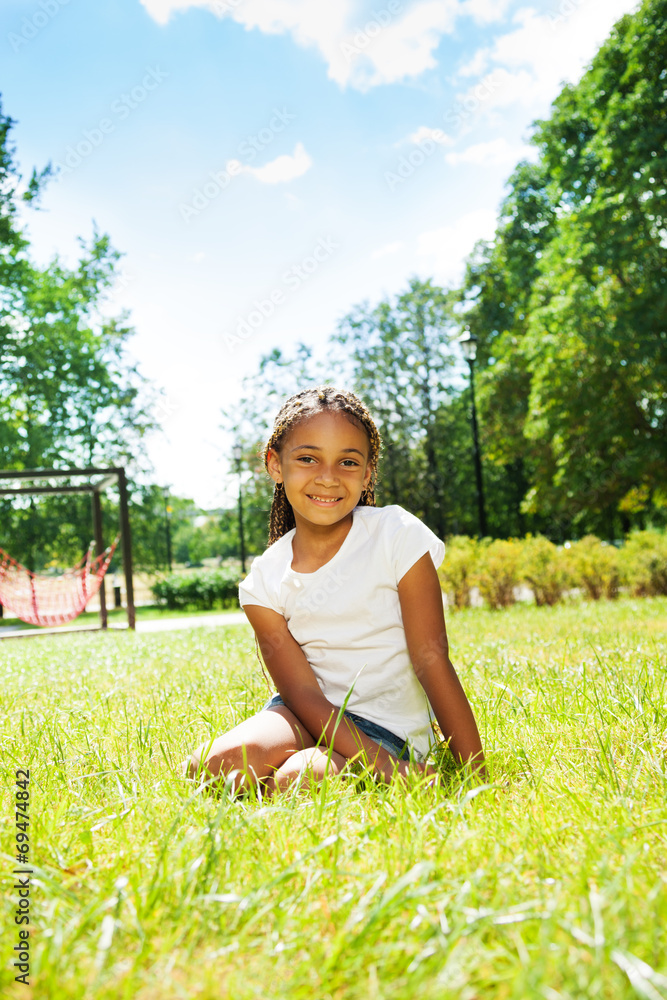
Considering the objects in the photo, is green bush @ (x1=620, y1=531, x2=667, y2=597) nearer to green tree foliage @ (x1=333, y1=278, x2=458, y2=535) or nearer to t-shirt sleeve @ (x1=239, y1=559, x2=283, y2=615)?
t-shirt sleeve @ (x1=239, y1=559, x2=283, y2=615)

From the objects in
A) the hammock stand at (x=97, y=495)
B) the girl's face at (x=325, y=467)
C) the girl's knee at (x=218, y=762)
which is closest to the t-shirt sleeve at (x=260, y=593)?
the girl's face at (x=325, y=467)

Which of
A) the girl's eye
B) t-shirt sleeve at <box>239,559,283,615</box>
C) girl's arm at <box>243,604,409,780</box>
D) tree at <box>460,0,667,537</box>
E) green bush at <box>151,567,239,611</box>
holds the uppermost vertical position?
tree at <box>460,0,667,537</box>

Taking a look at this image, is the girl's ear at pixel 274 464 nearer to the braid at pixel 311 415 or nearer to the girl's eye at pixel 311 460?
the braid at pixel 311 415

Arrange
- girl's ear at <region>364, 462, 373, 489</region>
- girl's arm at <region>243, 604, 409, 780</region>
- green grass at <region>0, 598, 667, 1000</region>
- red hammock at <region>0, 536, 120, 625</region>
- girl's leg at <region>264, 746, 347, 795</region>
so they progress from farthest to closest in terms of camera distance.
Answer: red hammock at <region>0, 536, 120, 625</region> → girl's ear at <region>364, 462, 373, 489</region> → girl's arm at <region>243, 604, 409, 780</region> → girl's leg at <region>264, 746, 347, 795</region> → green grass at <region>0, 598, 667, 1000</region>

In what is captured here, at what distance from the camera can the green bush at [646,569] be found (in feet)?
36.5

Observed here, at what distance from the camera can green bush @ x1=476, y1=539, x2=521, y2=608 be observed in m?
10.6

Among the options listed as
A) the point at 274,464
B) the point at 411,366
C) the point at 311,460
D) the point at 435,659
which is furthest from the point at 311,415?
the point at 411,366

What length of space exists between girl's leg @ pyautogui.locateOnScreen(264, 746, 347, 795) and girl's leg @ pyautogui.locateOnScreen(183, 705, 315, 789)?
5 cm

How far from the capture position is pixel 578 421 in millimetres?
20000

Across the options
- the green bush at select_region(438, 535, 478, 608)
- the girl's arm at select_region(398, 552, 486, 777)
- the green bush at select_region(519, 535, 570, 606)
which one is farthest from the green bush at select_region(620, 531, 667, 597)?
the girl's arm at select_region(398, 552, 486, 777)

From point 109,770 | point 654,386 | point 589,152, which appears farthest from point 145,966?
point 589,152

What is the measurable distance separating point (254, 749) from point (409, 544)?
89 cm

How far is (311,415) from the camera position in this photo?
108 inches

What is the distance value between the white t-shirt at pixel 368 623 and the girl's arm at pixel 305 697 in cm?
6
